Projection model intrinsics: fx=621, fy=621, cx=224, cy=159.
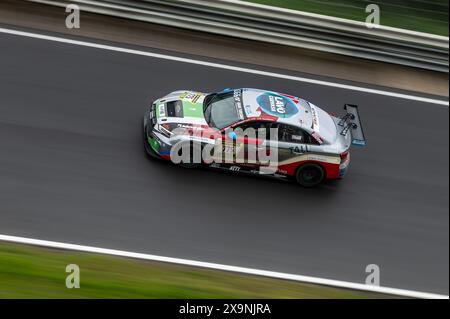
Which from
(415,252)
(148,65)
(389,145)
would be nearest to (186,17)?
(148,65)

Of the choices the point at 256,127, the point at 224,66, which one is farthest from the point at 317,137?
the point at 224,66

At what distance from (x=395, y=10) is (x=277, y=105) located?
17.4ft

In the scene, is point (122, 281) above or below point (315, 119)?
below

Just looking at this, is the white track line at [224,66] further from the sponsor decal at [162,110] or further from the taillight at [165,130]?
the taillight at [165,130]

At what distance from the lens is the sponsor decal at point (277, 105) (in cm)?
1052

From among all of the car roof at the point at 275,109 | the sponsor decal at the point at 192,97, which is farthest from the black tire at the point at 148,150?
the car roof at the point at 275,109

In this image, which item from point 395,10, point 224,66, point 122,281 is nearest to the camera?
point 122,281

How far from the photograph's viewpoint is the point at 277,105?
10.7 metres

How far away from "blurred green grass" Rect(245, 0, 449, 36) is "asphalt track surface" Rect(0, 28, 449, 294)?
7.86 feet

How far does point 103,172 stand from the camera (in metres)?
10.3

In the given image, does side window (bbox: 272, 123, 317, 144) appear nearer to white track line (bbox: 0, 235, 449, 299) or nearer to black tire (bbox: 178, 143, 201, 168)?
black tire (bbox: 178, 143, 201, 168)

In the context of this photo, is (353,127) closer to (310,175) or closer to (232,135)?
(310,175)

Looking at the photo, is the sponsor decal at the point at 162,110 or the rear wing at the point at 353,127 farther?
the rear wing at the point at 353,127

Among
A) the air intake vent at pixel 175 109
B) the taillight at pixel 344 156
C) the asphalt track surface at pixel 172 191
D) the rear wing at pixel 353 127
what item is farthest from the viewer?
the rear wing at pixel 353 127
